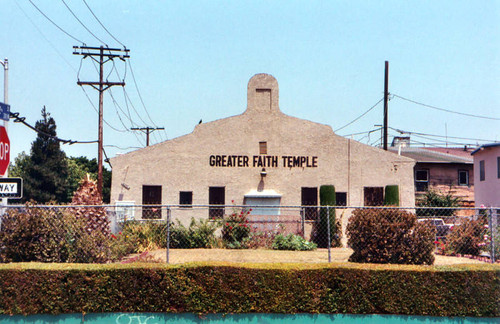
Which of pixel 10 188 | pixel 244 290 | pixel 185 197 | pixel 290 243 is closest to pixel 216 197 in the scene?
pixel 185 197

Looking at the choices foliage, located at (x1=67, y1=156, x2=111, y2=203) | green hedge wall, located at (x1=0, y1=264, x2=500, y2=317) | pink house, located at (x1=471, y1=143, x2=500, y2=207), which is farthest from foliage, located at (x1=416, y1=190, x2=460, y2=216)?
foliage, located at (x1=67, y1=156, x2=111, y2=203)

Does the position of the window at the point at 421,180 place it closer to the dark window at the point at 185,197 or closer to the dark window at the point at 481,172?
the dark window at the point at 481,172

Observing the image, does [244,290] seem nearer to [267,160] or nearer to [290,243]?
[290,243]

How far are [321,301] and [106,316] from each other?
13.2 ft

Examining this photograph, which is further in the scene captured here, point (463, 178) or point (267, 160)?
point (463, 178)

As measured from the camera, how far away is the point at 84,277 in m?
9.45

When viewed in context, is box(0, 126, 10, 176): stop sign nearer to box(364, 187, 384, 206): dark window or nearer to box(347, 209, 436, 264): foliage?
box(347, 209, 436, 264): foliage

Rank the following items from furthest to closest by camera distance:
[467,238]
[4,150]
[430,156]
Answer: [430,156] → [467,238] → [4,150]

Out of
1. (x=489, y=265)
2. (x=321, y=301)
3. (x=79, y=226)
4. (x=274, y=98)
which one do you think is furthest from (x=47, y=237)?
(x=274, y=98)

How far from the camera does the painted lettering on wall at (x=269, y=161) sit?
24.2m

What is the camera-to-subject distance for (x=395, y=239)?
40.4 ft

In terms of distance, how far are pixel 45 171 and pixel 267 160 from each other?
3699 cm

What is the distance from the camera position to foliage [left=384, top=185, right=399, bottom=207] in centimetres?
2295

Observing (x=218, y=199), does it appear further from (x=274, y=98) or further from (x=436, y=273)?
(x=436, y=273)
